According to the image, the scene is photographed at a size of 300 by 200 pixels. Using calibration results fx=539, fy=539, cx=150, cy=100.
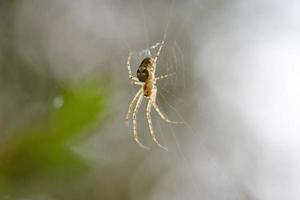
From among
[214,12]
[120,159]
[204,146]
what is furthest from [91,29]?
[120,159]

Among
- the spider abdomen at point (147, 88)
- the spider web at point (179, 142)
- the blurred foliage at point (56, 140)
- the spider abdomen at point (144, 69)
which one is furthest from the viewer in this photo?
the spider web at point (179, 142)

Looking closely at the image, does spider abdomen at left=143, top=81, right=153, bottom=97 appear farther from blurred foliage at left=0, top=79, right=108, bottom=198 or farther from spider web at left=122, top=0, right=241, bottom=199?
blurred foliage at left=0, top=79, right=108, bottom=198

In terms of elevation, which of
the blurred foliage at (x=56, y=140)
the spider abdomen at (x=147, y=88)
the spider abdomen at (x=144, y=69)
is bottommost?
the blurred foliage at (x=56, y=140)

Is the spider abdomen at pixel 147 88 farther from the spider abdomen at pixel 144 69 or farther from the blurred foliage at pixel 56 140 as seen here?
the blurred foliage at pixel 56 140

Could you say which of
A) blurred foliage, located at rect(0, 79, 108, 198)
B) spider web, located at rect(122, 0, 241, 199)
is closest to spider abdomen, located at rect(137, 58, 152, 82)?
spider web, located at rect(122, 0, 241, 199)

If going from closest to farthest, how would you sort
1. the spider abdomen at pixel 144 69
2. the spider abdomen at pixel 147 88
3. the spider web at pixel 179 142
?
the spider abdomen at pixel 144 69 < the spider abdomen at pixel 147 88 < the spider web at pixel 179 142

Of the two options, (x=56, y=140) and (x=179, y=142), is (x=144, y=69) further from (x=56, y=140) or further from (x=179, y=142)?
(x=179, y=142)

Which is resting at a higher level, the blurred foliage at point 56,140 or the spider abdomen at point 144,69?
the spider abdomen at point 144,69

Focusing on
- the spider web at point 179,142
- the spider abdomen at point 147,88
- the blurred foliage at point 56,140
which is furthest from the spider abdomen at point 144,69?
the blurred foliage at point 56,140

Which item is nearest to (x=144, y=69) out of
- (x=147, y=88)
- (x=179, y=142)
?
(x=147, y=88)
